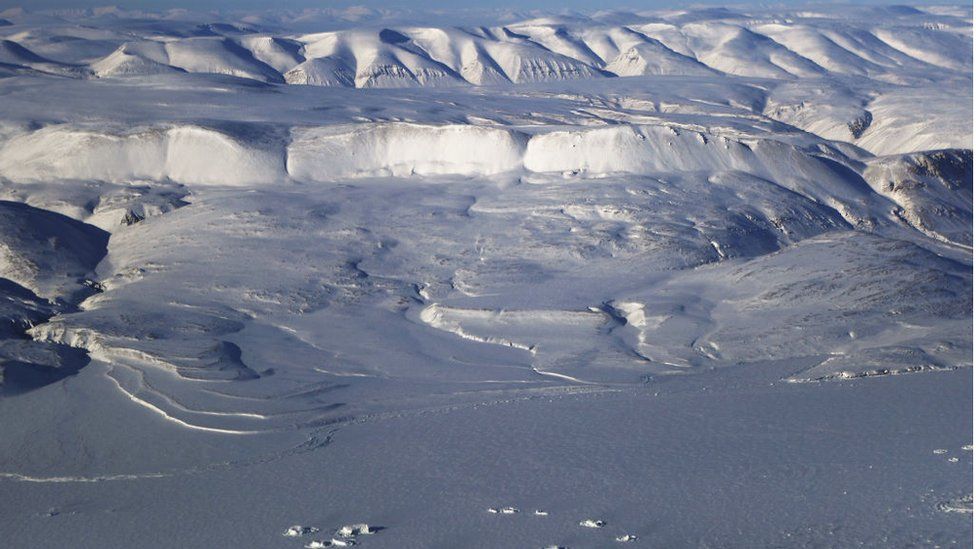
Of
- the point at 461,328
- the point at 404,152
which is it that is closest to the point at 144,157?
the point at 404,152

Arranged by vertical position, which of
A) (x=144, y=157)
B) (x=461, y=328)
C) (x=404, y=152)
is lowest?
(x=461, y=328)

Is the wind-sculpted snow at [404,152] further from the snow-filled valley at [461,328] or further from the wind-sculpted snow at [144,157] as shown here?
the wind-sculpted snow at [144,157]

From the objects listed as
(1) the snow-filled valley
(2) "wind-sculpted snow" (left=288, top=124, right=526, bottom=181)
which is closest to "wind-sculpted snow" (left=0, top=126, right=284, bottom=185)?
(1) the snow-filled valley

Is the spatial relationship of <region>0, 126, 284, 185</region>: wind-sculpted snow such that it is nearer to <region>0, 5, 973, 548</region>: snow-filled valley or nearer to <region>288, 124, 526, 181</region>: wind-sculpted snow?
<region>0, 5, 973, 548</region>: snow-filled valley

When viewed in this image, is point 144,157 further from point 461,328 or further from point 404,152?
point 461,328

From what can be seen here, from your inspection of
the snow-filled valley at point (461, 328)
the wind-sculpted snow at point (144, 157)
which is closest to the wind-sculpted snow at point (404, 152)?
the snow-filled valley at point (461, 328)

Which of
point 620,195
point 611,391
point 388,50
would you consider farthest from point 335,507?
point 388,50

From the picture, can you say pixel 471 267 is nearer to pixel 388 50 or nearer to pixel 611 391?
pixel 611 391

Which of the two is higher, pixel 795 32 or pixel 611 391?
pixel 611 391
